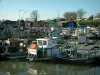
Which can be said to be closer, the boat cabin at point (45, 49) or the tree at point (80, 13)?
the boat cabin at point (45, 49)

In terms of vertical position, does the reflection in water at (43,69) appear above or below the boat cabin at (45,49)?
below

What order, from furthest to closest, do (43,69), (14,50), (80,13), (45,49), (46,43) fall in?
(80,13)
(14,50)
(46,43)
(45,49)
(43,69)

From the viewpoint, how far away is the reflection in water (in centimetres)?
2130

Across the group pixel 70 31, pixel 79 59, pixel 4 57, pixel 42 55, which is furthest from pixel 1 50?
pixel 70 31

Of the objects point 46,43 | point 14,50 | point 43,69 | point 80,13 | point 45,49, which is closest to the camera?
point 43,69

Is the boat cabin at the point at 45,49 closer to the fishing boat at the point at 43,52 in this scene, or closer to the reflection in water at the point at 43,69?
the fishing boat at the point at 43,52

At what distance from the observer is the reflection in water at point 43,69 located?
21297 millimetres

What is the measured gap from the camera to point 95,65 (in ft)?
74.6

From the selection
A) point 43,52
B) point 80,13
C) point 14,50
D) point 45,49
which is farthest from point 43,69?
point 80,13

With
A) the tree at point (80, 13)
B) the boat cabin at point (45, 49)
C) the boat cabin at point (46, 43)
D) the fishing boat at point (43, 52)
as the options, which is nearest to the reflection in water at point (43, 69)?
the fishing boat at point (43, 52)

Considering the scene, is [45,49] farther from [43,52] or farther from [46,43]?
[46,43]

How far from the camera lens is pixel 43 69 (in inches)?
888

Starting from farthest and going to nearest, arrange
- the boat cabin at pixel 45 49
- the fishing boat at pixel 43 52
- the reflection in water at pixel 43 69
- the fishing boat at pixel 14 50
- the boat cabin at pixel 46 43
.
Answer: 1. the fishing boat at pixel 14 50
2. the boat cabin at pixel 46 43
3. the boat cabin at pixel 45 49
4. the fishing boat at pixel 43 52
5. the reflection in water at pixel 43 69

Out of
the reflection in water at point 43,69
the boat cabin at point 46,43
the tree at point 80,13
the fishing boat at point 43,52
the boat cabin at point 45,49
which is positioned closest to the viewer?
the reflection in water at point 43,69
